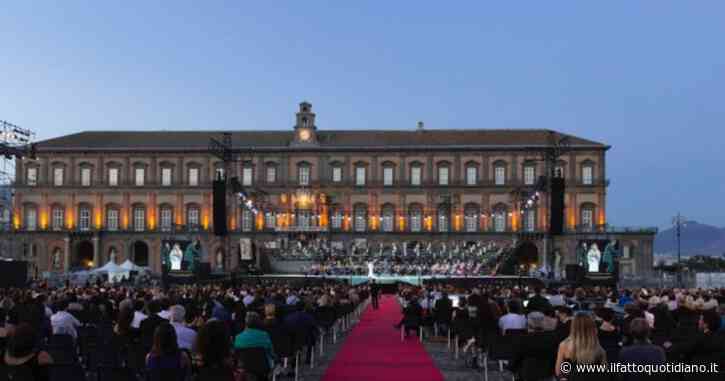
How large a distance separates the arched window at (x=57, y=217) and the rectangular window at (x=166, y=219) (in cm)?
919

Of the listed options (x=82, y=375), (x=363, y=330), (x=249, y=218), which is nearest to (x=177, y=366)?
(x=82, y=375)

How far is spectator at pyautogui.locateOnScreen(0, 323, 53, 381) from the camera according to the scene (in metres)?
7.84

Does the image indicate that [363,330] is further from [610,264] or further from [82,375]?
[82,375]

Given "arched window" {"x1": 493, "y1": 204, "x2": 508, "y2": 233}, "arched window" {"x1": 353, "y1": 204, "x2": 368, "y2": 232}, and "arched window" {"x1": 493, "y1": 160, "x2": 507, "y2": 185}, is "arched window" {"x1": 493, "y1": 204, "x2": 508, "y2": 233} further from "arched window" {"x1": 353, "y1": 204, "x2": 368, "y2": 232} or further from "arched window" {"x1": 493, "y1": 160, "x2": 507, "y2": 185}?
"arched window" {"x1": 353, "y1": 204, "x2": 368, "y2": 232}

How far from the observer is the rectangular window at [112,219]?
8688 cm

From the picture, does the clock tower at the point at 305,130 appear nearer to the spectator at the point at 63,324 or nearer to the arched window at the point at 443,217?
the arched window at the point at 443,217

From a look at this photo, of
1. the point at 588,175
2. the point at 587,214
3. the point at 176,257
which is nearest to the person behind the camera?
the point at 176,257

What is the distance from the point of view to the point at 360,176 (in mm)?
86625

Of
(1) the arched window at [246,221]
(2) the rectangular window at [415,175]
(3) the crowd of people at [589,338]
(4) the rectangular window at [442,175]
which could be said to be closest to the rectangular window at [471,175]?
(4) the rectangular window at [442,175]

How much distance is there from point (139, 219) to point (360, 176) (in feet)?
68.1

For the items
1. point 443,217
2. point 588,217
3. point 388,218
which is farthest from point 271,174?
→ point 588,217

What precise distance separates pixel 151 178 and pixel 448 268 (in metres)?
43.3

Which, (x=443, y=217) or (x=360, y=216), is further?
(x=360, y=216)

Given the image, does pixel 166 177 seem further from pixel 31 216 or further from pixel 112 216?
pixel 31 216
